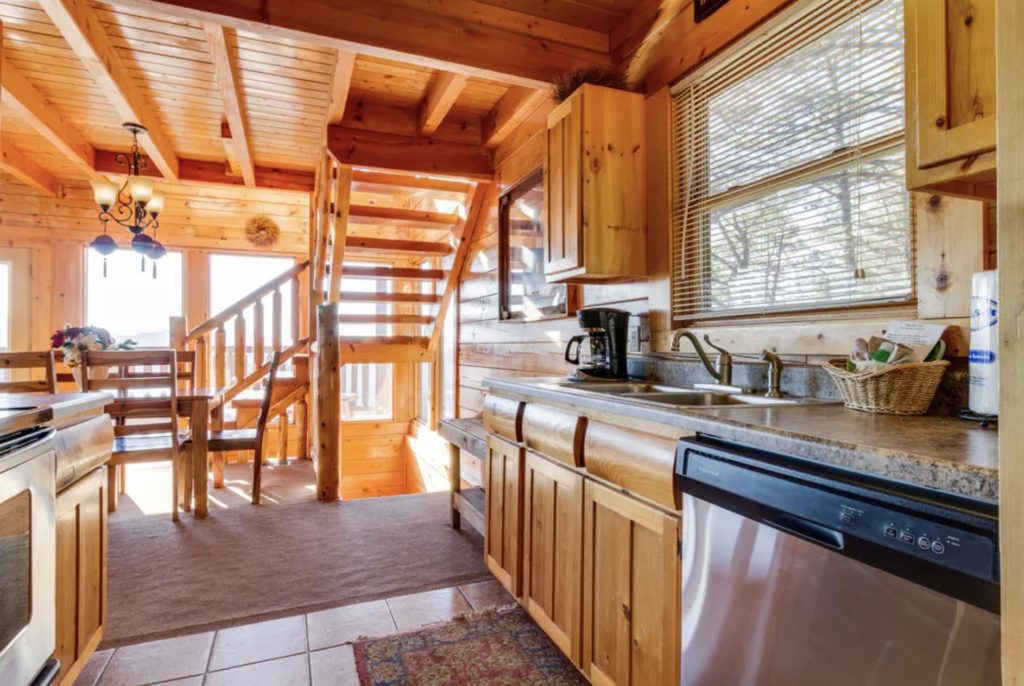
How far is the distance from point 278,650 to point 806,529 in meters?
1.86

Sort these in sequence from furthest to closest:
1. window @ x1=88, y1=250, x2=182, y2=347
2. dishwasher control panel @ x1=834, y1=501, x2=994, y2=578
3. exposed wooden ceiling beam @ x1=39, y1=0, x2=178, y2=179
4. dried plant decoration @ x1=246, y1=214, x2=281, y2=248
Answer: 1. dried plant decoration @ x1=246, y1=214, x2=281, y2=248
2. window @ x1=88, y1=250, x2=182, y2=347
3. exposed wooden ceiling beam @ x1=39, y1=0, x2=178, y2=179
4. dishwasher control panel @ x1=834, y1=501, x2=994, y2=578

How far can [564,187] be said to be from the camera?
7.89ft

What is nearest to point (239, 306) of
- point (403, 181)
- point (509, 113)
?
point (403, 181)

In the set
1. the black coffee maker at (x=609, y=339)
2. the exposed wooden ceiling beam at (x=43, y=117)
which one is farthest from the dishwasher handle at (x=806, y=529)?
the exposed wooden ceiling beam at (x=43, y=117)

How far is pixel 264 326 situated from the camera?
5.17 m

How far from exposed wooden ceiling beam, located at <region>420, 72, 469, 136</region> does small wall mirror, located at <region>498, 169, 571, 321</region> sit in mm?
605

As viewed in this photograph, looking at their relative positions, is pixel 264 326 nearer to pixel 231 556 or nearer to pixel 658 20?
pixel 231 556

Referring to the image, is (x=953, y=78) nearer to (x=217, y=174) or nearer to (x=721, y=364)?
(x=721, y=364)

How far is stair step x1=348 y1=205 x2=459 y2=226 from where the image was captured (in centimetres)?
429

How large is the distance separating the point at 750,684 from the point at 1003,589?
24.1 inches

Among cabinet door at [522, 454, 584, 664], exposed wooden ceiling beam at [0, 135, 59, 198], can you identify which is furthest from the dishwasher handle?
exposed wooden ceiling beam at [0, 135, 59, 198]

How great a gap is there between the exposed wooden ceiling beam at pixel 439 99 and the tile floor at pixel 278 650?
97.1 inches

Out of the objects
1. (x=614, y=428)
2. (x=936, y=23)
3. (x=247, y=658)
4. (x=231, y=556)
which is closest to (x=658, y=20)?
(x=936, y=23)

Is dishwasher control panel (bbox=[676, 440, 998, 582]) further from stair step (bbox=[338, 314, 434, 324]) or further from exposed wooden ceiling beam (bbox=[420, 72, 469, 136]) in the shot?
stair step (bbox=[338, 314, 434, 324])
